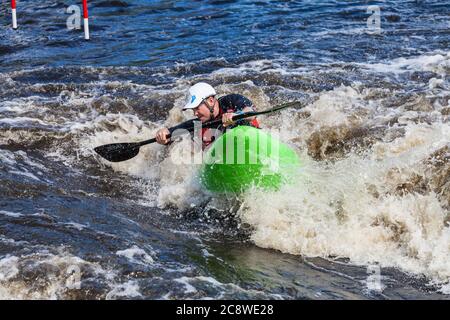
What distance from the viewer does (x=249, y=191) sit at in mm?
6555

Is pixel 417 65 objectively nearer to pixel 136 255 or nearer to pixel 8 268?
pixel 136 255

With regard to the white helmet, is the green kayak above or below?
below

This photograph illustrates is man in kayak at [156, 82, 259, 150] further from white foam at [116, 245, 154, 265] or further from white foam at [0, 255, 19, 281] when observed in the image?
white foam at [0, 255, 19, 281]

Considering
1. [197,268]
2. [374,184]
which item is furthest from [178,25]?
[197,268]

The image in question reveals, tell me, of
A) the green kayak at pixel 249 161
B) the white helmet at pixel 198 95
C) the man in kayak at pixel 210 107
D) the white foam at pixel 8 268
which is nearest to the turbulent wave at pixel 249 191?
the white foam at pixel 8 268

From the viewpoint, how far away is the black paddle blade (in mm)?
7812

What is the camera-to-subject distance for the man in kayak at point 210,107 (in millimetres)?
7062

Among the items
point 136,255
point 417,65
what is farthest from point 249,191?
point 417,65

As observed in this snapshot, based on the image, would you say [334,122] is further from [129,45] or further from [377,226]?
[129,45]

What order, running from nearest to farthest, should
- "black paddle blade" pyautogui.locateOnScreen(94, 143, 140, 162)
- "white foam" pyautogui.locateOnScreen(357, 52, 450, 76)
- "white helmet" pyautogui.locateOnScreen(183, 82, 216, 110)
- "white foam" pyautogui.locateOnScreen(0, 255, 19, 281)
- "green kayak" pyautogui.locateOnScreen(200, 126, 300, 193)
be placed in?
1. "white foam" pyautogui.locateOnScreen(0, 255, 19, 281)
2. "green kayak" pyautogui.locateOnScreen(200, 126, 300, 193)
3. "white helmet" pyautogui.locateOnScreen(183, 82, 216, 110)
4. "black paddle blade" pyautogui.locateOnScreen(94, 143, 140, 162)
5. "white foam" pyautogui.locateOnScreen(357, 52, 450, 76)

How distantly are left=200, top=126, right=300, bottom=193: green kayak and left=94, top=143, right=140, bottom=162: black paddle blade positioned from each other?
52.6 inches

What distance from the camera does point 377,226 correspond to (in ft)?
20.0

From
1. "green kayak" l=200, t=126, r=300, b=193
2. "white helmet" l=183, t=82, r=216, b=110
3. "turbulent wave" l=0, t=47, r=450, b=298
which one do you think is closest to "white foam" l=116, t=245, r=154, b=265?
"turbulent wave" l=0, t=47, r=450, b=298

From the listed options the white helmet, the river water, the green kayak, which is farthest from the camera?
the white helmet
